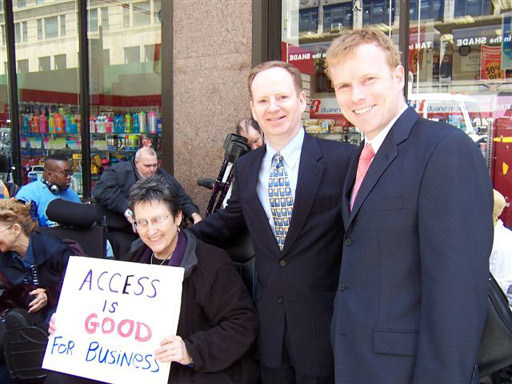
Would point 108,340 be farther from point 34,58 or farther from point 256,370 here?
point 34,58

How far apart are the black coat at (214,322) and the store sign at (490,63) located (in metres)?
4.85

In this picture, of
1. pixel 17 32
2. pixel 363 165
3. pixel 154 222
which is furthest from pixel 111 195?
pixel 17 32

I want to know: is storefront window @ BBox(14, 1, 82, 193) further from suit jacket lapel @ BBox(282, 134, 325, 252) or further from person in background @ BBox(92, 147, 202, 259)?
suit jacket lapel @ BBox(282, 134, 325, 252)

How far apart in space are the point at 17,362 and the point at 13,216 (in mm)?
1015

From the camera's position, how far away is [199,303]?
2510mm

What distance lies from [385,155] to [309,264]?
0.68 meters

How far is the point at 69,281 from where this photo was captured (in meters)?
2.73

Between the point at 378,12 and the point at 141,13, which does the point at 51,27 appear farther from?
the point at 378,12

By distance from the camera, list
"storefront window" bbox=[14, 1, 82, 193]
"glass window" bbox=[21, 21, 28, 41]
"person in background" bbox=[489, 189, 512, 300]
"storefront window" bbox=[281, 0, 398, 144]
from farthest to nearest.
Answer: "glass window" bbox=[21, 21, 28, 41]
"storefront window" bbox=[14, 1, 82, 193]
"storefront window" bbox=[281, 0, 398, 144]
"person in background" bbox=[489, 189, 512, 300]

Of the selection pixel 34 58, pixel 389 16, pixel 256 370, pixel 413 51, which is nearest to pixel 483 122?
pixel 413 51

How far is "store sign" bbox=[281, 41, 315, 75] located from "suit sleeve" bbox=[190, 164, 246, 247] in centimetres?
345

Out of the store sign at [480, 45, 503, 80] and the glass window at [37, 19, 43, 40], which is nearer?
the store sign at [480, 45, 503, 80]

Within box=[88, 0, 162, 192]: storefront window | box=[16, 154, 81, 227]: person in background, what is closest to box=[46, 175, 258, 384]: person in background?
box=[16, 154, 81, 227]: person in background

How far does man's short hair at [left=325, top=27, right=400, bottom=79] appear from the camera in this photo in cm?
167
